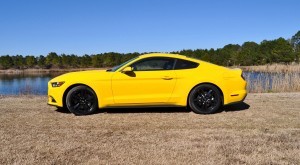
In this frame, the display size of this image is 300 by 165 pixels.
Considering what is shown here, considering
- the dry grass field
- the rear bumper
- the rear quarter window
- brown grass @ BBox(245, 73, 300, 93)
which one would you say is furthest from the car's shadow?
brown grass @ BBox(245, 73, 300, 93)

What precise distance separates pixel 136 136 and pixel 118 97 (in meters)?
2.06

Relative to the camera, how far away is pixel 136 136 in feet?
17.5

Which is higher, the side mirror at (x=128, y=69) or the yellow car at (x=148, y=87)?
the side mirror at (x=128, y=69)

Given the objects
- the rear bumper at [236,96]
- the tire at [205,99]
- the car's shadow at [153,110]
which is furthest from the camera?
the car's shadow at [153,110]

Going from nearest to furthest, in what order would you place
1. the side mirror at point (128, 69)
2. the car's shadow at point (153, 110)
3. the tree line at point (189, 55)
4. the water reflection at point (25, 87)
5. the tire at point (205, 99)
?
1. the side mirror at point (128, 69)
2. the tire at point (205, 99)
3. the car's shadow at point (153, 110)
4. the water reflection at point (25, 87)
5. the tree line at point (189, 55)

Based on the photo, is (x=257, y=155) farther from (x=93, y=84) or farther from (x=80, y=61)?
(x=80, y=61)

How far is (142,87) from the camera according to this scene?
284 inches

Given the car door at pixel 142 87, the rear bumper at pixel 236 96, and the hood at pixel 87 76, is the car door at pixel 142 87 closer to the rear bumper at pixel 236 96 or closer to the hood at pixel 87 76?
the hood at pixel 87 76

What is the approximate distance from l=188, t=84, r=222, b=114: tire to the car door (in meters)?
0.53

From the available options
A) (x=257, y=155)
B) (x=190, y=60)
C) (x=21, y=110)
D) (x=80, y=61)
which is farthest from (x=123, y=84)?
(x=80, y=61)

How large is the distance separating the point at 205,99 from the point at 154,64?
1.39 m

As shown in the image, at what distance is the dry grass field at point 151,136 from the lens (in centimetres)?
429

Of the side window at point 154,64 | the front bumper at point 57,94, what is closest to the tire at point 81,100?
the front bumper at point 57,94

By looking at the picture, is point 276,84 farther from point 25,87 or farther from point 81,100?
point 25,87
